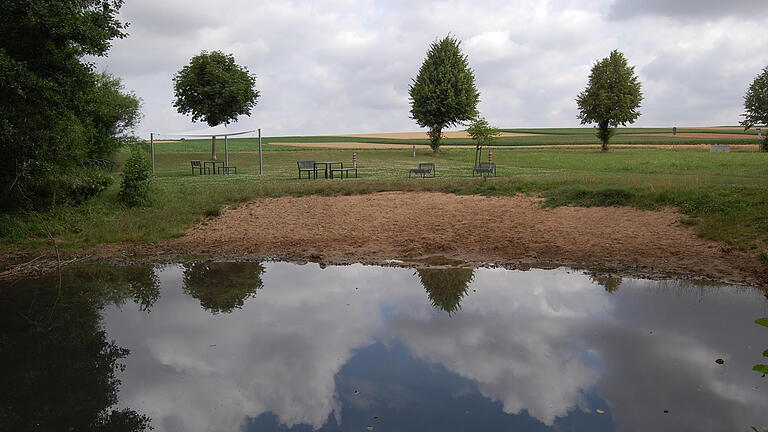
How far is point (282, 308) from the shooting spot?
9.88m

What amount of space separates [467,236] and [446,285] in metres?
3.97

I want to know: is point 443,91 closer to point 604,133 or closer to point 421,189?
point 604,133

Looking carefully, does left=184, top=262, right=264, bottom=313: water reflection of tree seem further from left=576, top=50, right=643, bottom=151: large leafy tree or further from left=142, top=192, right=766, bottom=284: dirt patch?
left=576, top=50, right=643, bottom=151: large leafy tree

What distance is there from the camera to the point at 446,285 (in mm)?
11320

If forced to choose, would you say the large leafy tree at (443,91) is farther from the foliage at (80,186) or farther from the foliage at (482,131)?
the foliage at (80,186)

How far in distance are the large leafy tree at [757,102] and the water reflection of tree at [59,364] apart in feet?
209

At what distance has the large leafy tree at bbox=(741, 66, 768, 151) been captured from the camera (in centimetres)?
5781

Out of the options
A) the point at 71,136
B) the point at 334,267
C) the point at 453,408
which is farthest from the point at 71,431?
the point at 71,136

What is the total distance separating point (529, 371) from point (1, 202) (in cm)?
1557

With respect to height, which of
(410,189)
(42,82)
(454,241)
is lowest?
(454,241)

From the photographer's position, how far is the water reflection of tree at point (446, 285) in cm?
1002

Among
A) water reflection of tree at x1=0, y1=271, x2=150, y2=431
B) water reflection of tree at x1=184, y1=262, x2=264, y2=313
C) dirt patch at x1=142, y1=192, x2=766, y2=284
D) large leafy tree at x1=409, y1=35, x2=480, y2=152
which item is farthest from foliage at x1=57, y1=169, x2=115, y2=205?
large leafy tree at x1=409, y1=35, x2=480, y2=152

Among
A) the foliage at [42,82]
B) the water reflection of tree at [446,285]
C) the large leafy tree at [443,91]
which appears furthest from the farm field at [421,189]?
the large leafy tree at [443,91]

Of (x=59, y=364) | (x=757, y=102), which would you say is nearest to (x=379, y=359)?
(x=59, y=364)
